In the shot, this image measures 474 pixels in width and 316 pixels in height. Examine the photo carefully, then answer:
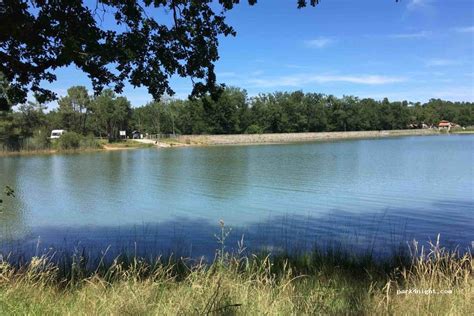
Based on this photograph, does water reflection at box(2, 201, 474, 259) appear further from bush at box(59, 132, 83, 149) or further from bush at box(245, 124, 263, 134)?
bush at box(245, 124, 263, 134)

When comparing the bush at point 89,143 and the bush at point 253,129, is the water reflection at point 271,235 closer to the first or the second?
the bush at point 89,143

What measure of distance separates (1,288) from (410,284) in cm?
528

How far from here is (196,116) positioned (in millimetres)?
118625

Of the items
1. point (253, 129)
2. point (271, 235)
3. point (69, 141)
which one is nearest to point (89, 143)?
point (69, 141)

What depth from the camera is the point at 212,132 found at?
117938mm

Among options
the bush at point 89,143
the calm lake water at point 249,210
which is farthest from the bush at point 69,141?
the calm lake water at point 249,210

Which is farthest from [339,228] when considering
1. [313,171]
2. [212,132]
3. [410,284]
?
[212,132]

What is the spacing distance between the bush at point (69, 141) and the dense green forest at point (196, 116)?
322cm

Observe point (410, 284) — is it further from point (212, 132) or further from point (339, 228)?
point (212, 132)

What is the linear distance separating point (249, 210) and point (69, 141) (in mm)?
77319

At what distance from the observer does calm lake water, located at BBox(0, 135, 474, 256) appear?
13133 millimetres

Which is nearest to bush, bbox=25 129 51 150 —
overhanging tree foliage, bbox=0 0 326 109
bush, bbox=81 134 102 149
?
bush, bbox=81 134 102 149

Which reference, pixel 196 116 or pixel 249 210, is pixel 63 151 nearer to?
pixel 196 116

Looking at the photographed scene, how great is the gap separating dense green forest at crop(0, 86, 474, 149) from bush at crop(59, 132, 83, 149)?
322 cm
